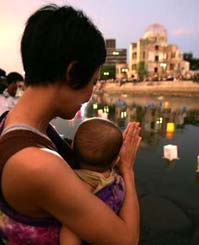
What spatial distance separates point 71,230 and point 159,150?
7596 millimetres

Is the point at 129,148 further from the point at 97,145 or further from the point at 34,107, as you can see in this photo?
the point at 34,107

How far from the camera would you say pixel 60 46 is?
1.07 metres

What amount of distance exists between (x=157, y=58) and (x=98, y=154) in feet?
263

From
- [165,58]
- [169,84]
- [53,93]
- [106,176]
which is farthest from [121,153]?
[165,58]

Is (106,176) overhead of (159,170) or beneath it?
overhead

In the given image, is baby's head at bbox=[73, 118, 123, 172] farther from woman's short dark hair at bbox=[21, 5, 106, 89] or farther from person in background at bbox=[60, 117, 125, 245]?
woman's short dark hair at bbox=[21, 5, 106, 89]

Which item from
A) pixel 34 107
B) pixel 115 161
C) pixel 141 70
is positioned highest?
pixel 34 107

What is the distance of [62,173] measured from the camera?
990mm

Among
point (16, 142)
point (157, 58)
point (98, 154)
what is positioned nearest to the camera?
point (16, 142)

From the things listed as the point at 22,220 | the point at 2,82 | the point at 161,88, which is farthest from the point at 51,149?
the point at 161,88

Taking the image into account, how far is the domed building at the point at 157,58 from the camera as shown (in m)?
78.6

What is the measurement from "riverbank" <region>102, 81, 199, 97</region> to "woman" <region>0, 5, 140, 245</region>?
48.1 m

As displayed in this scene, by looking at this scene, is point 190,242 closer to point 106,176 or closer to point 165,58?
point 106,176

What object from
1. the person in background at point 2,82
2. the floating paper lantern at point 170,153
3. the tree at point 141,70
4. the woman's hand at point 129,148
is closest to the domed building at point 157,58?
the tree at point 141,70
